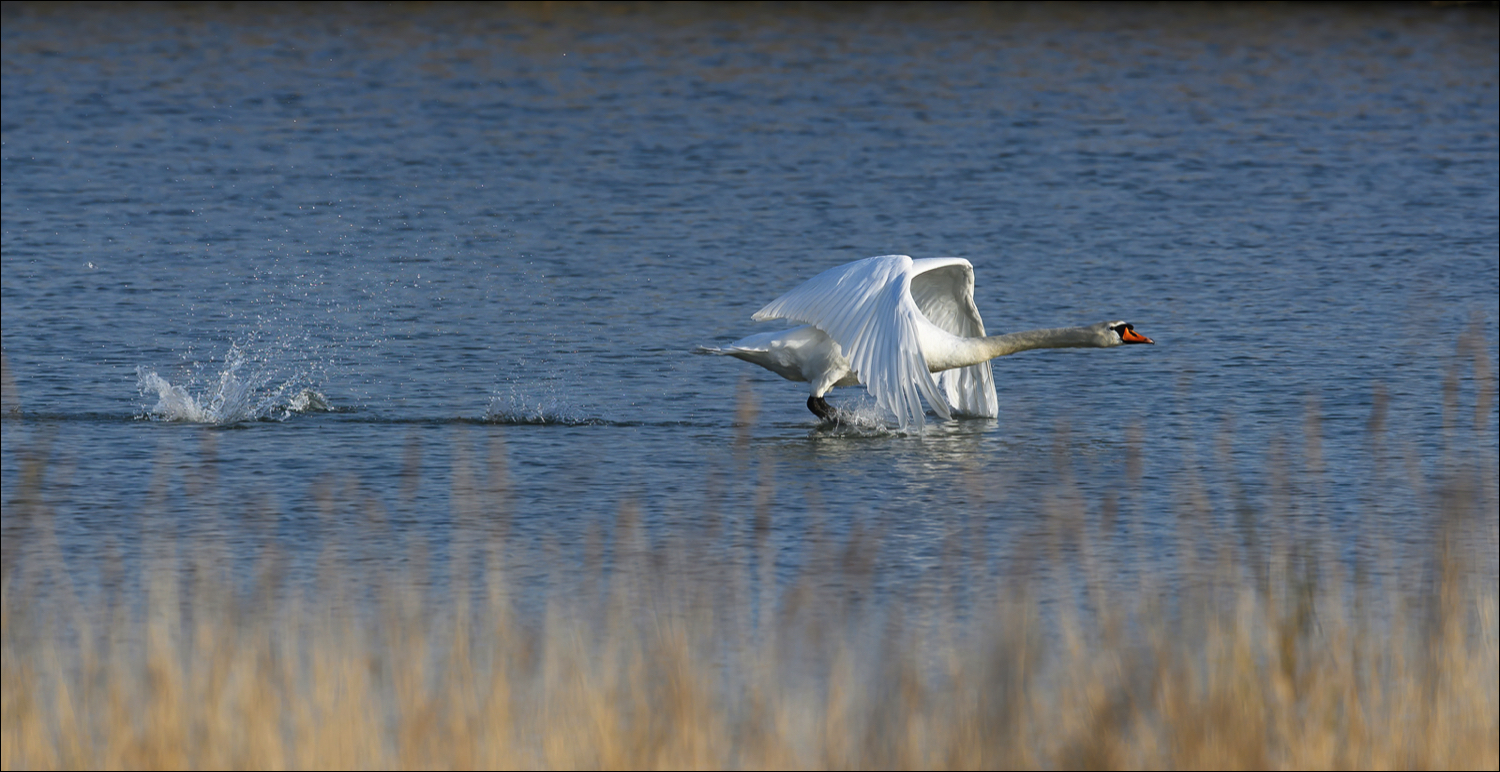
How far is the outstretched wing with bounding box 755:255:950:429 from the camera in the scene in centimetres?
1021

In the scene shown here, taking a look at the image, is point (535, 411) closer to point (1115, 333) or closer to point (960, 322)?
point (960, 322)

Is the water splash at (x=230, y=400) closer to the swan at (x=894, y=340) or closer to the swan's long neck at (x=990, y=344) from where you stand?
the swan at (x=894, y=340)

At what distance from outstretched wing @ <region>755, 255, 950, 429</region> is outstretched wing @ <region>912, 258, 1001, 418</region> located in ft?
2.56

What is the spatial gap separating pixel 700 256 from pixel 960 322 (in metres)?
4.62

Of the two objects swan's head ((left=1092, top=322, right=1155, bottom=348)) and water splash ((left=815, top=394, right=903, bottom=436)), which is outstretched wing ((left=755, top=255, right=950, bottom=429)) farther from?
swan's head ((left=1092, top=322, right=1155, bottom=348))

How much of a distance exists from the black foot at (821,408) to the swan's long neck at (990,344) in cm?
68

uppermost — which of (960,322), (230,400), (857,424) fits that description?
(960,322)

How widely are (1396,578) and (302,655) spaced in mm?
4062

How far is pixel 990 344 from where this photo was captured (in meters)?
10.8

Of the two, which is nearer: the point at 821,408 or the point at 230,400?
the point at 230,400

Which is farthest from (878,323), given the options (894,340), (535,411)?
(535,411)

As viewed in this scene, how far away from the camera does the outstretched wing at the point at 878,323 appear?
33.5 feet

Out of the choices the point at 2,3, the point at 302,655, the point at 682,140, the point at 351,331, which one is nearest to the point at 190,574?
the point at 302,655

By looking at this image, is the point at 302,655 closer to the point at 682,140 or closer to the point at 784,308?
the point at 784,308
